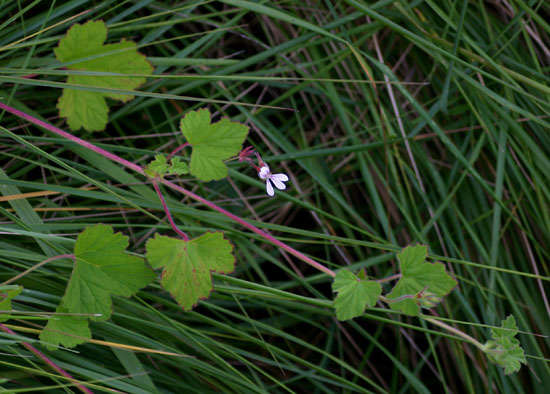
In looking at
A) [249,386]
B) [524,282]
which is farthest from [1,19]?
[524,282]

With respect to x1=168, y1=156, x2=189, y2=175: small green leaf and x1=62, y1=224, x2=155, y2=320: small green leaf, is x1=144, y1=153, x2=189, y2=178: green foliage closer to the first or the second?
x1=168, y1=156, x2=189, y2=175: small green leaf

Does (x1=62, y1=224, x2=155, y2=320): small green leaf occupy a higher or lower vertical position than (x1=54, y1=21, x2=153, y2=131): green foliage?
lower

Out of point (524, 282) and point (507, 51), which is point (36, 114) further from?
point (524, 282)

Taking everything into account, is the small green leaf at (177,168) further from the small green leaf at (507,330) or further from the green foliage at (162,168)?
the small green leaf at (507,330)

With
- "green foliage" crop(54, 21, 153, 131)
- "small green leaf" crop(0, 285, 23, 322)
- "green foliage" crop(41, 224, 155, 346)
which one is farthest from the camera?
"green foliage" crop(54, 21, 153, 131)

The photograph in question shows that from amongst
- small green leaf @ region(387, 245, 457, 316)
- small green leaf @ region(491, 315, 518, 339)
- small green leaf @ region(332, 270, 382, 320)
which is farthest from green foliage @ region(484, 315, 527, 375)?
small green leaf @ region(332, 270, 382, 320)

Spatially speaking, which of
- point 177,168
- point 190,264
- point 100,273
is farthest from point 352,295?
point 100,273
